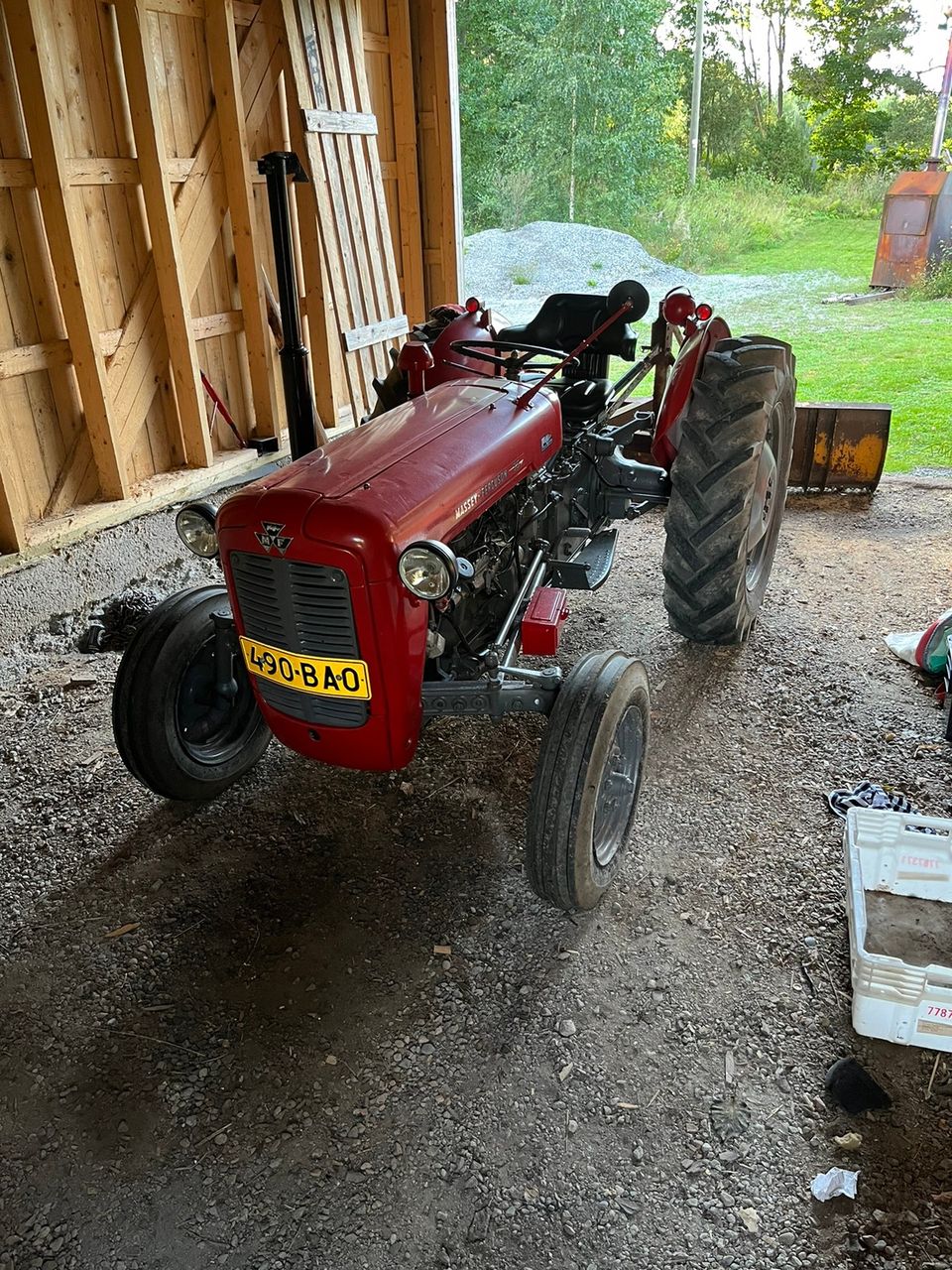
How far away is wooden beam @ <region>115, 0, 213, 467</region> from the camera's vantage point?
4328 mm

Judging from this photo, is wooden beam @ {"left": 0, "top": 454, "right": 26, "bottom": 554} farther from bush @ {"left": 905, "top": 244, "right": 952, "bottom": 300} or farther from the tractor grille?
bush @ {"left": 905, "top": 244, "right": 952, "bottom": 300}

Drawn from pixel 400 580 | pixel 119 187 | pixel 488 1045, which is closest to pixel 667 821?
pixel 488 1045

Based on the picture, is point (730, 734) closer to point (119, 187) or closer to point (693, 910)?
point (693, 910)

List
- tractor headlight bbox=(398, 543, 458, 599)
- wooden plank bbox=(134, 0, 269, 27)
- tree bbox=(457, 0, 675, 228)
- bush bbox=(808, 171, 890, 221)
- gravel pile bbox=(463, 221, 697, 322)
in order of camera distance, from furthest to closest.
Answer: tree bbox=(457, 0, 675, 228) < bush bbox=(808, 171, 890, 221) < gravel pile bbox=(463, 221, 697, 322) < wooden plank bbox=(134, 0, 269, 27) < tractor headlight bbox=(398, 543, 458, 599)

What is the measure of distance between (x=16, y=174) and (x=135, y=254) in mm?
730

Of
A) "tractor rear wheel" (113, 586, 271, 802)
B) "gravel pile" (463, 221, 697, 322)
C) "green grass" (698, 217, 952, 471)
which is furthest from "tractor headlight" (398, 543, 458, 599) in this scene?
"gravel pile" (463, 221, 697, 322)

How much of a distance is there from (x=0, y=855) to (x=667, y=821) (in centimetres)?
197

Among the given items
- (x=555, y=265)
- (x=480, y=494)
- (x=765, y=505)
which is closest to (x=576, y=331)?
(x=765, y=505)

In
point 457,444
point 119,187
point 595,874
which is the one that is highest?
point 119,187

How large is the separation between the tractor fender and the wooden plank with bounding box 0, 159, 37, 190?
284 centimetres

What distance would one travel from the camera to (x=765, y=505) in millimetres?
3920

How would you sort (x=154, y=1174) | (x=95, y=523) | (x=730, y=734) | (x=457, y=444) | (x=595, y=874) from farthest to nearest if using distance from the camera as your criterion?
(x=95, y=523) → (x=730, y=734) → (x=457, y=444) → (x=595, y=874) → (x=154, y=1174)

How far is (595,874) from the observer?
238 centimetres

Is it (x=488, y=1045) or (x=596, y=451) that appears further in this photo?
(x=596, y=451)
